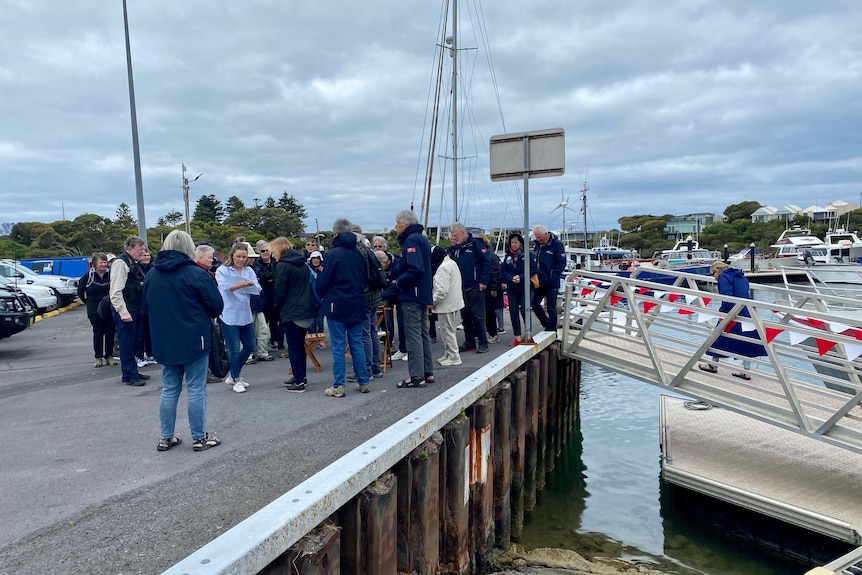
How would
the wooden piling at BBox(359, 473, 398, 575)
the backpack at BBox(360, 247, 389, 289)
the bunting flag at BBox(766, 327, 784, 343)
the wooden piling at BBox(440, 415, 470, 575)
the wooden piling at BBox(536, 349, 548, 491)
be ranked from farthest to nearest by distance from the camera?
the wooden piling at BBox(536, 349, 548, 491) → the backpack at BBox(360, 247, 389, 289) → the bunting flag at BBox(766, 327, 784, 343) → the wooden piling at BBox(440, 415, 470, 575) → the wooden piling at BBox(359, 473, 398, 575)

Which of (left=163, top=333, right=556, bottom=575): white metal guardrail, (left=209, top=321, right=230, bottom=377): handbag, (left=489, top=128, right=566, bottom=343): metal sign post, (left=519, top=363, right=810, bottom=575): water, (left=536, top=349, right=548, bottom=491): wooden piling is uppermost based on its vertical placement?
(left=489, top=128, right=566, bottom=343): metal sign post

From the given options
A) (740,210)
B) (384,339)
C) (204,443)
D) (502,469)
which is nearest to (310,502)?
(204,443)

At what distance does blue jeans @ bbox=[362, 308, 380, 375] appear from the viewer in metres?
7.17

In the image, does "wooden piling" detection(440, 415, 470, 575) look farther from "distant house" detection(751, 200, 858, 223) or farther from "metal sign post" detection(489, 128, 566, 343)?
"distant house" detection(751, 200, 858, 223)

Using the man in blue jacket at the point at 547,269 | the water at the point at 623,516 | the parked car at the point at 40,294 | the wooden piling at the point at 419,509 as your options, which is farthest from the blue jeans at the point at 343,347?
the parked car at the point at 40,294

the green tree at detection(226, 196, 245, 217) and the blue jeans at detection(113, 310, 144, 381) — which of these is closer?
the blue jeans at detection(113, 310, 144, 381)

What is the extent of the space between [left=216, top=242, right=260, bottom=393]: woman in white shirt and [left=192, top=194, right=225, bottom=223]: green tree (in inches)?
2034

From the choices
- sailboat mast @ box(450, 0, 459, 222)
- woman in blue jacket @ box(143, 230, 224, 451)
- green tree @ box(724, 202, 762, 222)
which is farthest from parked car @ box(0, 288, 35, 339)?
green tree @ box(724, 202, 762, 222)

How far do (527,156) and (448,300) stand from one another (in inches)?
82.8

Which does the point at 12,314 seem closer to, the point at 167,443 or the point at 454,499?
the point at 167,443

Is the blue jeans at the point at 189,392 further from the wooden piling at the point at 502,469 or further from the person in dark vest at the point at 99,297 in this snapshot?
the person in dark vest at the point at 99,297

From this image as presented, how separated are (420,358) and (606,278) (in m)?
2.70

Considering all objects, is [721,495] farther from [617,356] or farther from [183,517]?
[183,517]

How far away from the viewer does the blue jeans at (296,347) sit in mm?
6590
